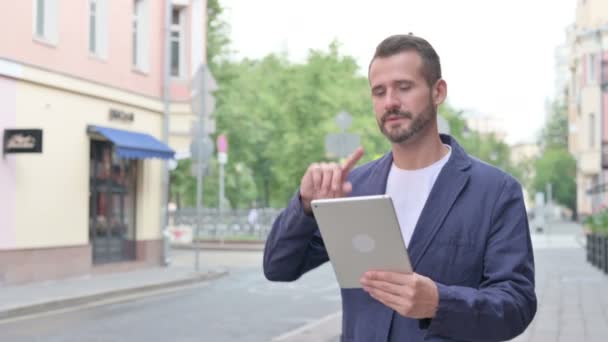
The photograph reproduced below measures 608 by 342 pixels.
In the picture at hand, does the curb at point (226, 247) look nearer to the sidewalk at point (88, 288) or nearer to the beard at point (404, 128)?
the sidewalk at point (88, 288)

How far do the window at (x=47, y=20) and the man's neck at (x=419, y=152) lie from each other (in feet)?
59.7

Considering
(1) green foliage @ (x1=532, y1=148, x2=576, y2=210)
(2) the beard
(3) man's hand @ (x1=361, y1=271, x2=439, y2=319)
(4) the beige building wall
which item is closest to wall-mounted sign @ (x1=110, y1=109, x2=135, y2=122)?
(4) the beige building wall

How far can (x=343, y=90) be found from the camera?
53062 mm

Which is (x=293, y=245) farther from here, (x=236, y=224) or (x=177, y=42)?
(x=236, y=224)

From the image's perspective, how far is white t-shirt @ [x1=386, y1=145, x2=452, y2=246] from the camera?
9.71ft

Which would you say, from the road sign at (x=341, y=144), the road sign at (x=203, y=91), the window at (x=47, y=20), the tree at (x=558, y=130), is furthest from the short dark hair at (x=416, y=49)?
the tree at (x=558, y=130)

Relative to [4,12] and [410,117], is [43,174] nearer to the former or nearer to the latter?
[4,12]

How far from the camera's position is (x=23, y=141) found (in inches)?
717

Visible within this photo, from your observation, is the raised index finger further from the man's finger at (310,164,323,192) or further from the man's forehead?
the man's forehead

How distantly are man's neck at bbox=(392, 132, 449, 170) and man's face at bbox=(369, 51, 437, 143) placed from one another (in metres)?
0.05

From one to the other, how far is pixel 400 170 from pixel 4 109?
1634cm

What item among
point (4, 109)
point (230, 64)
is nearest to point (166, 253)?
point (4, 109)

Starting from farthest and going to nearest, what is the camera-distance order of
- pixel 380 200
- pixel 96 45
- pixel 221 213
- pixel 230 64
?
pixel 230 64 → pixel 221 213 → pixel 96 45 → pixel 380 200

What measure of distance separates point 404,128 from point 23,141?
16138mm
